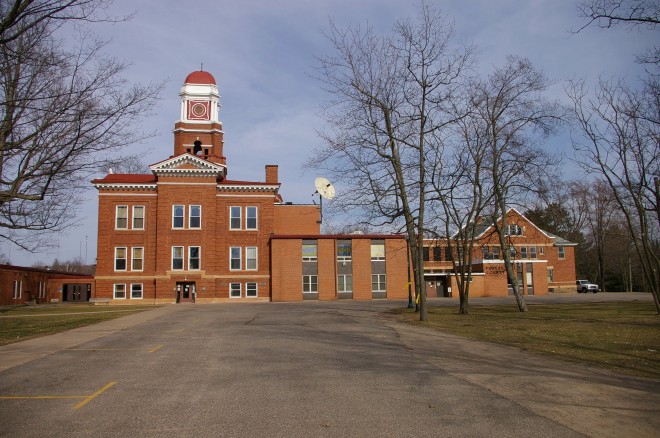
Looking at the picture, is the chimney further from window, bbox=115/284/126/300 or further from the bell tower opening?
window, bbox=115/284/126/300

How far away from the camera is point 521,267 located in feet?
219

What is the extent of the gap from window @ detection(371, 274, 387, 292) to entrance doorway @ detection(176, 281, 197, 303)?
17831 millimetres

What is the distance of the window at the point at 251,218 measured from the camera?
53.2 metres

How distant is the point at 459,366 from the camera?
1120 cm

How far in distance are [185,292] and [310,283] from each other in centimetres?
1211

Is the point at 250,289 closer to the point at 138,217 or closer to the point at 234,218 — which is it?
the point at 234,218

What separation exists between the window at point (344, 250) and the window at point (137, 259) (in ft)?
63.0

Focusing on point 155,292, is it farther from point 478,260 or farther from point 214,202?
point 478,260

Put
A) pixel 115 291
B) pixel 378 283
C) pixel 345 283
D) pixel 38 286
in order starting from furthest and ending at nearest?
pixel 38 286 → pixel 378 283 → pixel 345 283 → pixel 115 291

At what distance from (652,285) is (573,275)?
50.6 m

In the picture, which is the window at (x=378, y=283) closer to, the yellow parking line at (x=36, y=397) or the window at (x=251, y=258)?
the window at (x=251, y=258)

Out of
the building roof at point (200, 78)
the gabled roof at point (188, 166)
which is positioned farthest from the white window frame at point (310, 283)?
the building roof at point (200, 78)

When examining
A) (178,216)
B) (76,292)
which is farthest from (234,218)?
(76,292)

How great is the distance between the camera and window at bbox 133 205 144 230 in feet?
170
